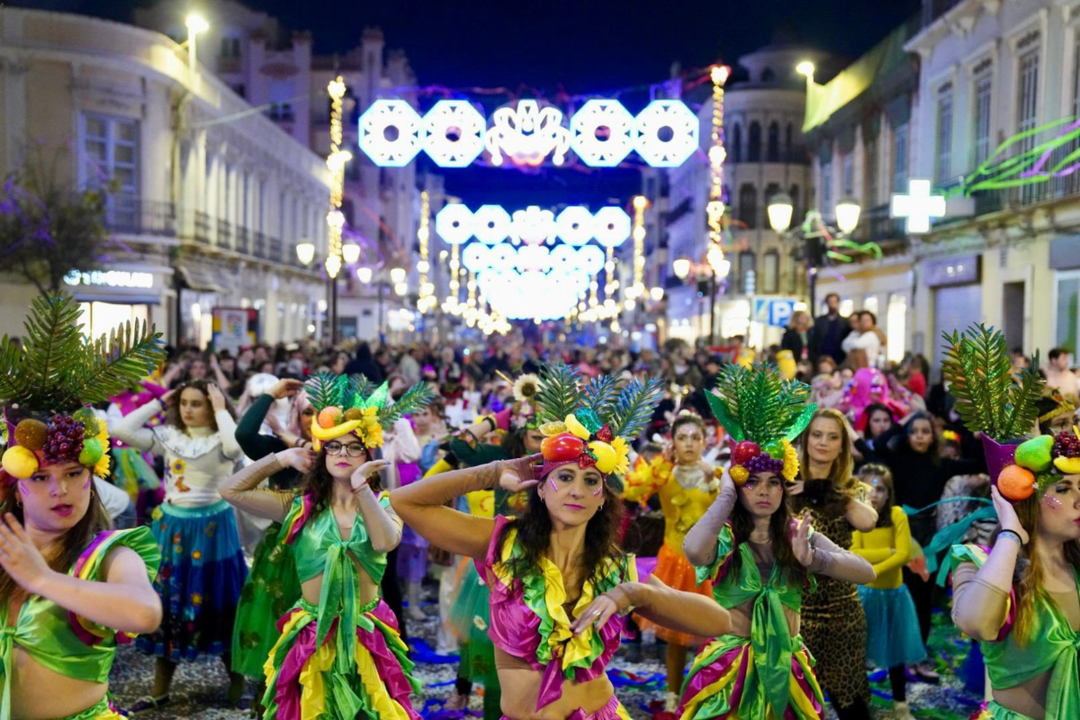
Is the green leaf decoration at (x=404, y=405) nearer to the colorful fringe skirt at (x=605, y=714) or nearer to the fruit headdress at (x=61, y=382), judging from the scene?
the fruit headdress at (x=61, y=382)

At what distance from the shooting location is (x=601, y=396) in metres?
4.07

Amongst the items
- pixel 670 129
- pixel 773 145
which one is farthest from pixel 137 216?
pixel 773 145

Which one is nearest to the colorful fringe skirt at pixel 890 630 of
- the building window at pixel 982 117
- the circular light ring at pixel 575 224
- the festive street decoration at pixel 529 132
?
the festive street decoration at pixel 529 132

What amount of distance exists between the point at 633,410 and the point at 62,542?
6.22 ft

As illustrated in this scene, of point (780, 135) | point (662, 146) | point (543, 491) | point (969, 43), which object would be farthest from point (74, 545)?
point (780, 135)

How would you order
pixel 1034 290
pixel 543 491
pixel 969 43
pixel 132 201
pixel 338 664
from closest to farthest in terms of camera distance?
pixel 543 491 < pixel 338 664 < pixel 1034 290 < pixel 969 43 < pixel 132 201

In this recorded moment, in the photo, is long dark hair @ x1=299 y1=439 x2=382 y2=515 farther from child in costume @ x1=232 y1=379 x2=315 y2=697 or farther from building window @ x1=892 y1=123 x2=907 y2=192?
building window @ x1=892 y1=123 x2=907 y2=192

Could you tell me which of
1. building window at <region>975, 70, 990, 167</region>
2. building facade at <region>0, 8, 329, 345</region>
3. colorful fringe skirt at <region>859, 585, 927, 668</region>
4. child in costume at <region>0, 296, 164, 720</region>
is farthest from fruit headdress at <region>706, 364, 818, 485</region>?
building facade at <region>0, 8, 329, 345</region>

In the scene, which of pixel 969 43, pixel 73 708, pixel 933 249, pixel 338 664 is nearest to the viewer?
pixel 73 708

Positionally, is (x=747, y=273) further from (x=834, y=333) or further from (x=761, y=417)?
(x=761, y=417)

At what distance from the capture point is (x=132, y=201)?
93.5 ft

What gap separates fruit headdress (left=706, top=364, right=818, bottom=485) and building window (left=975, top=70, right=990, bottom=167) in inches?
724

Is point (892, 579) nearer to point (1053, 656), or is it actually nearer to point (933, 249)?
point (1053, 656)

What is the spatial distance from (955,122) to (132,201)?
757 inches
